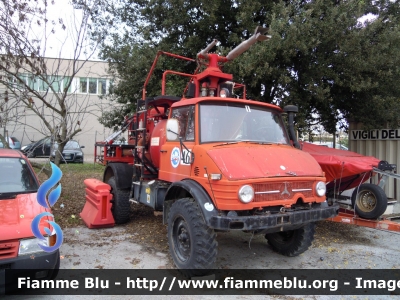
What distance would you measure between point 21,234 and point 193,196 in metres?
2.02

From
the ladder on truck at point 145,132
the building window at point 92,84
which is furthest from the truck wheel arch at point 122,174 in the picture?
the building window at point 92,84

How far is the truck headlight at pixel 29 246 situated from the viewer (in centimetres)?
356

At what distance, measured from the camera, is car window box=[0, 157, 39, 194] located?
15.2 feet

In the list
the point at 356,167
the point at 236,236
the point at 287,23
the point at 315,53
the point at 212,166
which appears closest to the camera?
the point at 212,166

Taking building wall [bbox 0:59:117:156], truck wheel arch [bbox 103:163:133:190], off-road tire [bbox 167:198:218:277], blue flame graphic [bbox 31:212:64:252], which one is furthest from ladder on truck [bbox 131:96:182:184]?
blue flame graphic [bbox 31:212:64:252]

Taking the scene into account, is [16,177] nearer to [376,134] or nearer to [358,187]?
[358,187]

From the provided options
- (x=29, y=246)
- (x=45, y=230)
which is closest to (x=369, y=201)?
(x=45, y=230)

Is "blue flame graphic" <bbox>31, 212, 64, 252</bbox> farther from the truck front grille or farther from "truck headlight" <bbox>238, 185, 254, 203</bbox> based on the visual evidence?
the truck front grille

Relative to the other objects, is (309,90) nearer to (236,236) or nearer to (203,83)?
(203,83)

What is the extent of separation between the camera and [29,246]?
3.61m

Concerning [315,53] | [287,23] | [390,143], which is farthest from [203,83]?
[390,143]

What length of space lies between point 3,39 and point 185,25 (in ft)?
15.6

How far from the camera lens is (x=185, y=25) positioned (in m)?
9.64

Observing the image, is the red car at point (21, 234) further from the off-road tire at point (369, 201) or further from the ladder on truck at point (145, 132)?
the off-road tire at point (369, 201)
